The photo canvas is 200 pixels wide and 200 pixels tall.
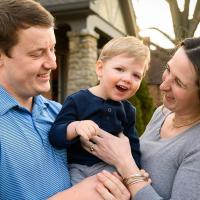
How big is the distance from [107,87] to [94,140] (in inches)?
14.7

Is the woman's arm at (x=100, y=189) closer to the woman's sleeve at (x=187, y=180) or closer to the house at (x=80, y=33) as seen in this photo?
the woman's sleeve at (x=187, y=180)

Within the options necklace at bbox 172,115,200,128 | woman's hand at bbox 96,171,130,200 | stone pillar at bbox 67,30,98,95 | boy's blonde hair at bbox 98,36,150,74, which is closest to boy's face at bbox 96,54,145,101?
boy's blonde hair at bbox 98,36,150,74

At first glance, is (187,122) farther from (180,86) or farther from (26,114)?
(26,114)

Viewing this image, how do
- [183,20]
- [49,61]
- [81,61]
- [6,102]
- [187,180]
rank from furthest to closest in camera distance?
[183,20] → [81,61] → [49,61] → [6,102] → [187,180]

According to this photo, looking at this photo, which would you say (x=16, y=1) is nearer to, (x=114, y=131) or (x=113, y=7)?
(x=114, y=131)

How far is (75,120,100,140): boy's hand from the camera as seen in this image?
276cm

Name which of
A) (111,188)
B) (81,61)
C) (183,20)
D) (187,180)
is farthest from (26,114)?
(183,20)

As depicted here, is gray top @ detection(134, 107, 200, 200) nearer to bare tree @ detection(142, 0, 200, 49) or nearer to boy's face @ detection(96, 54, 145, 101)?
boy's face @ detection(96, 54, 145, 101)

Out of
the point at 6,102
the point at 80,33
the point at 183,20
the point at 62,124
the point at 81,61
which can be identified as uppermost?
the point at 6,102

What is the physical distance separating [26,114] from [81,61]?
8610 mm

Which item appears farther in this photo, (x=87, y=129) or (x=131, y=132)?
(x=131, y=132)

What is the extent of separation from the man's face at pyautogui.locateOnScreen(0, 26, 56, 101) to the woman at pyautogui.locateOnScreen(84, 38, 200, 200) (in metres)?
0.53

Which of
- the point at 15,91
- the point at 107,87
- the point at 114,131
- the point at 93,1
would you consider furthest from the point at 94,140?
the point at 93,1

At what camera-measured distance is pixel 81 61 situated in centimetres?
1141
